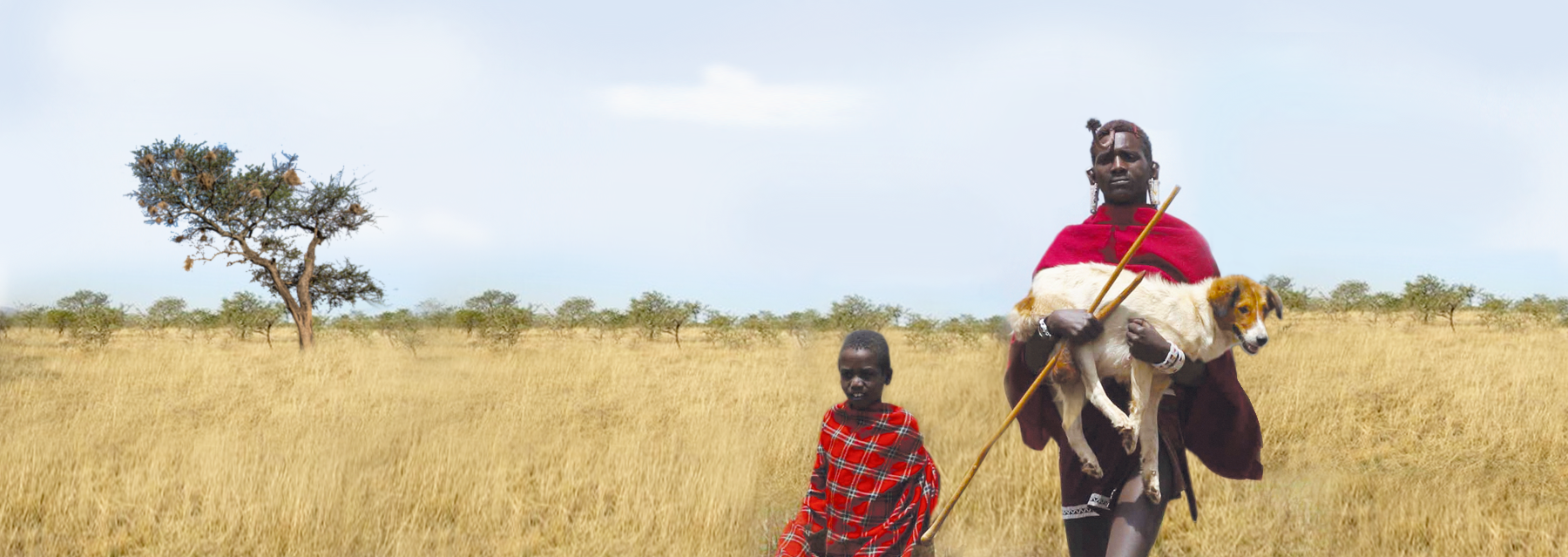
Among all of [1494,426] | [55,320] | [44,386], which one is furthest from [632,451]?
[55,320]

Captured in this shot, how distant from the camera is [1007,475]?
7.09 meters

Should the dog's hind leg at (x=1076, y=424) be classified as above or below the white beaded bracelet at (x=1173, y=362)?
below

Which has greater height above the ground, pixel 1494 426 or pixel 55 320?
pixel 55 320

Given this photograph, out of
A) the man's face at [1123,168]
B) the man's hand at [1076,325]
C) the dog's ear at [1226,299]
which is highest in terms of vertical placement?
the man's face at [1123,168]

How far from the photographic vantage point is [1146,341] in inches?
113

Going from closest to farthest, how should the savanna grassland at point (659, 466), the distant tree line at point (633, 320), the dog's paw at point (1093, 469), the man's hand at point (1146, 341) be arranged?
the man's hand at point (1146, 341) → the dog's paw at point (1093, 469) → the savanna grassland at point (659, 466) → the distant tree line at point (633, 320)

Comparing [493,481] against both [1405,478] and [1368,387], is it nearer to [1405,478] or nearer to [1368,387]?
[1405,478]

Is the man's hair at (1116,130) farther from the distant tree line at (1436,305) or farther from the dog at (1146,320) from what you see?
the distant tree line at (1436,305)

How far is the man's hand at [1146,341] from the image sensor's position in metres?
2.88

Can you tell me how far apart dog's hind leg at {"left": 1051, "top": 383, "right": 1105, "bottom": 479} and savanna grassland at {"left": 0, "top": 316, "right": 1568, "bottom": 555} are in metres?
2.41

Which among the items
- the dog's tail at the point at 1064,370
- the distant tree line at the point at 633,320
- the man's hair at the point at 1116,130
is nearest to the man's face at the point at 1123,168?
the man's hair at the point at 1116,130

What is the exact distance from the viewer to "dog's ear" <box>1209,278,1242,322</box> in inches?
115

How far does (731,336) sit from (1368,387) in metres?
16.4

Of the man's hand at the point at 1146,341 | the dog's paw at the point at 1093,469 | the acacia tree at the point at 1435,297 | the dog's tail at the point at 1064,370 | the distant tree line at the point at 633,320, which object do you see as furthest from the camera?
the acacia tree at the point at 1435,297
